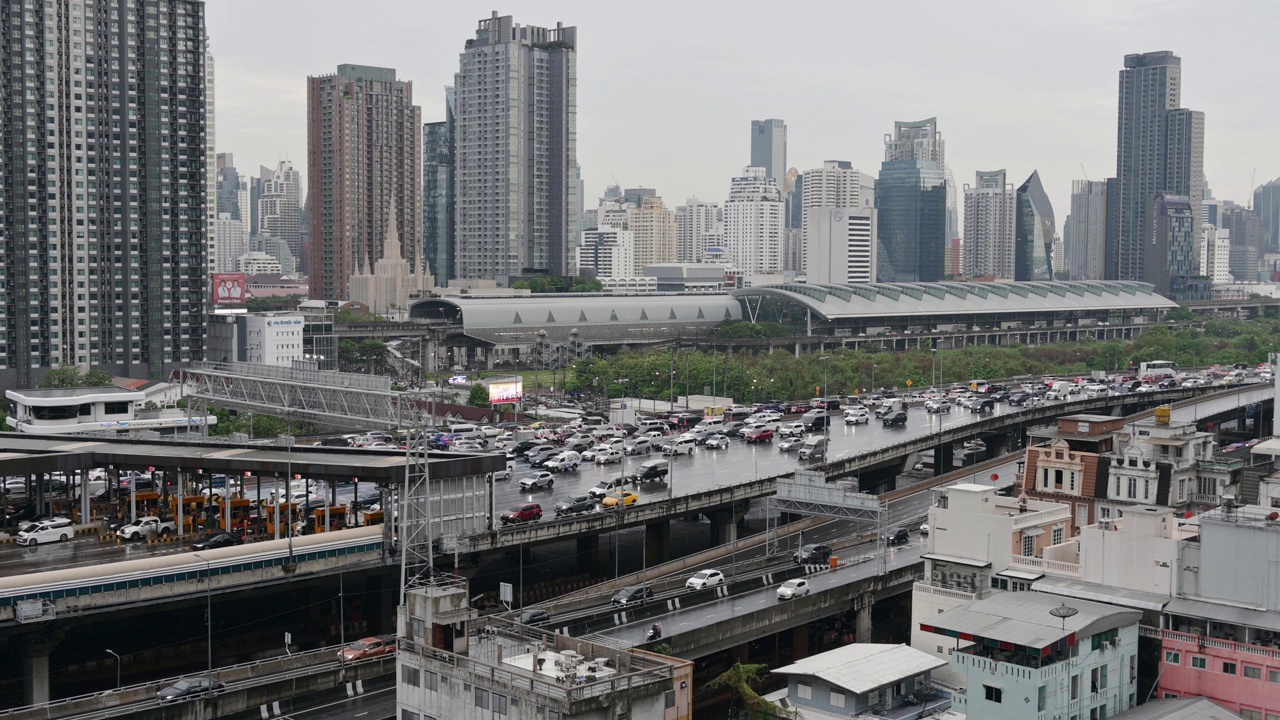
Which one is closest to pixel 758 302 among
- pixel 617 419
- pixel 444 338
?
pixel 444 338

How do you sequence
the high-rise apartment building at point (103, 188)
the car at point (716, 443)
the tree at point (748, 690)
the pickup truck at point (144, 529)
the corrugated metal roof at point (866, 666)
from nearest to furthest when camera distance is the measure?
1. the tree at point (748, 690)
2. the corrugated metal roof at point (866, 666)
3. the pickup truck at point (144, 529)
4. the car at point (716, 443)
5. the high-rise apartment building at point (103, 188)

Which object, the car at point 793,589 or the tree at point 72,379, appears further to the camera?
the tree at point 72,379

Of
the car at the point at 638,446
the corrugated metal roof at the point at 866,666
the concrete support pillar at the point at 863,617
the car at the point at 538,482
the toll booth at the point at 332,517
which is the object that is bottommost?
the concrete support pillar at the point at 863,617

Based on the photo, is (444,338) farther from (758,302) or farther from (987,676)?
(987,676)

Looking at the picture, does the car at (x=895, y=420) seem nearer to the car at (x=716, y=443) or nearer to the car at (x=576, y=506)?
the car at (x=716, y=443)

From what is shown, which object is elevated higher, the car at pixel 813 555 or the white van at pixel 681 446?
the white van at pixel 681 446

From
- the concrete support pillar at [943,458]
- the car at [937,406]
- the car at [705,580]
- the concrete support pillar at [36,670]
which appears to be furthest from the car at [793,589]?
the car at [937,406]
